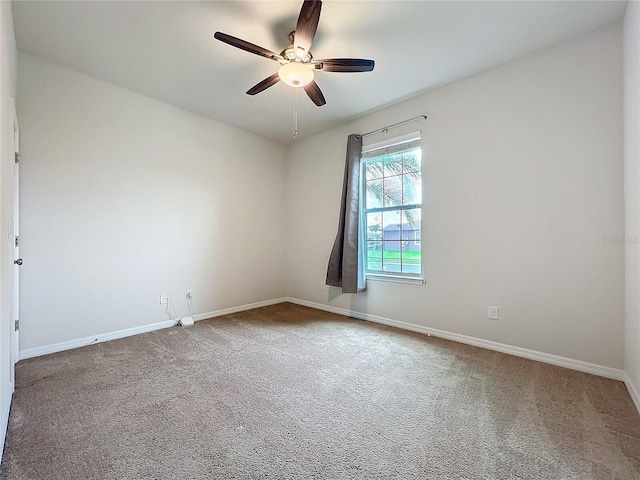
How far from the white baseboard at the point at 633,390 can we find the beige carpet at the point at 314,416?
5cm

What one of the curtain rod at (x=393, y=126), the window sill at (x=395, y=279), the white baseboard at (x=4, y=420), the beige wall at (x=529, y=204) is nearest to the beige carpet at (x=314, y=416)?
the white baseboard at (x=4, y=420)

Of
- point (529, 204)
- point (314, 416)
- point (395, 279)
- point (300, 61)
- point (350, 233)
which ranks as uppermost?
point (300, 61)

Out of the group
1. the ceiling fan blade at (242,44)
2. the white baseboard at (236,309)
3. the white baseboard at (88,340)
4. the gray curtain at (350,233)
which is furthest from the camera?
the white baseboard at (236,309)

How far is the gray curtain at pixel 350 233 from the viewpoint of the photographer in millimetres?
3600

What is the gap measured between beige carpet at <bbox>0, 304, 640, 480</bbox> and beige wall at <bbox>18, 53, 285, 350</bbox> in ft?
1.82

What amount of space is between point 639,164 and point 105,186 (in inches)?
172

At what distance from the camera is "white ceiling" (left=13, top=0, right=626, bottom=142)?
6.63 feet

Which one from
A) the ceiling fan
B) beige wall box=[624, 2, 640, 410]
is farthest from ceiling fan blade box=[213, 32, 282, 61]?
beige wall box=[624, 2, 640, 410]

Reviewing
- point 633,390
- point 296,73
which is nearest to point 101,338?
point 296,73

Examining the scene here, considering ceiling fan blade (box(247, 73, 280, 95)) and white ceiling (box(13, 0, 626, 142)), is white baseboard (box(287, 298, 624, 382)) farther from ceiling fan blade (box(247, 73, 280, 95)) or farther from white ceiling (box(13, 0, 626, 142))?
ceiling fan blade (box(247, 73, 280, 95))

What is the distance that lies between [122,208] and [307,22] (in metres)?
2.64

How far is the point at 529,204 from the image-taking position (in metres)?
2.48

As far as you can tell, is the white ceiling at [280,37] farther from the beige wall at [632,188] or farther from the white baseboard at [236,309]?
the white baseboard at [236,309]

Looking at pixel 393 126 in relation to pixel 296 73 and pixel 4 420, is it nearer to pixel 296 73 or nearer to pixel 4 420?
pixel 296 73
